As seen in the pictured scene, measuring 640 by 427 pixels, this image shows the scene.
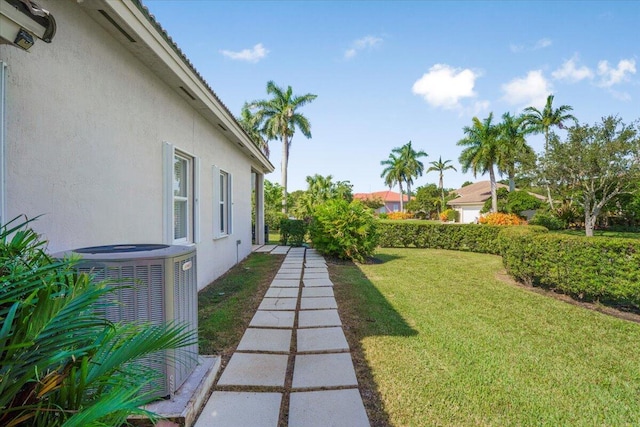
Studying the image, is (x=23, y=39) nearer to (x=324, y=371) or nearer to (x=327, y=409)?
(x=327, y=409)

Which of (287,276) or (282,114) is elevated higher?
(282,114)

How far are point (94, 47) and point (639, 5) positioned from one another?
11.8 m

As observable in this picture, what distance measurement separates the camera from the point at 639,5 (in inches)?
311

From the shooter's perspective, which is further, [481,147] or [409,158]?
[409,158]

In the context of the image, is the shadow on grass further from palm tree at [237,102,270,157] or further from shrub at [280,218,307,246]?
palm tree at [237,102,270,157]

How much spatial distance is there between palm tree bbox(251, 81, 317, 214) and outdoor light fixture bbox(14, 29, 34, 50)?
74.5ft

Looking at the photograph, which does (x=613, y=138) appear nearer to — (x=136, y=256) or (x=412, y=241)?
(x=412, y=241)

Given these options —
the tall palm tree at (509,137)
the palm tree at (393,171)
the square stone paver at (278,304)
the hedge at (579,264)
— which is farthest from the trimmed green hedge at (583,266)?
the palm tree at (393,171)

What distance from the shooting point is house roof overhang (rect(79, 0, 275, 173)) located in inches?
108

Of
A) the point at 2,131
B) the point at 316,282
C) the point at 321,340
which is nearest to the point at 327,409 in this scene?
the point at 321,340

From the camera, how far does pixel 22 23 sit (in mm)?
1722

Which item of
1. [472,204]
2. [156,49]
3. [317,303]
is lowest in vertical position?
[317,303]

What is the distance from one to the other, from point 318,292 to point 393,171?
43.3m

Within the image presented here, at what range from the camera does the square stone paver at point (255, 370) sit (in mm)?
2680
